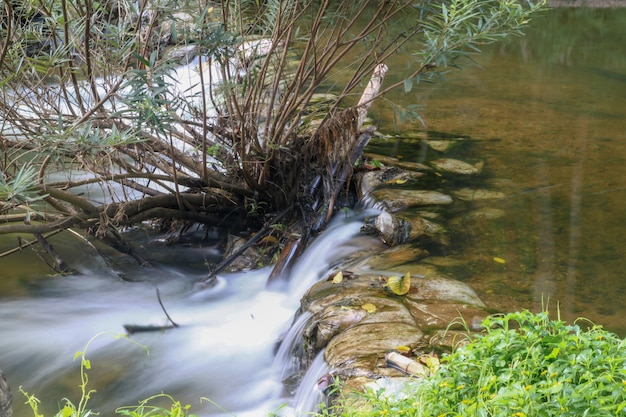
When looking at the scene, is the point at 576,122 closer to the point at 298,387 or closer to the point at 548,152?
the point at 548,152

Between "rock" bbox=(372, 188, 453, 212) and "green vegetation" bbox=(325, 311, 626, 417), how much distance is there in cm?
288

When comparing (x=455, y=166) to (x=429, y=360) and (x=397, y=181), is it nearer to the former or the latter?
(x=397, y=181)

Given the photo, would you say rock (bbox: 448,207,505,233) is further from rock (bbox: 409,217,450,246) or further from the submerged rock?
the submerged rock

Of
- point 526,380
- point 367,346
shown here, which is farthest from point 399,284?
point 526,380

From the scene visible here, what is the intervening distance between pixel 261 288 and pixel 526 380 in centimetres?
330

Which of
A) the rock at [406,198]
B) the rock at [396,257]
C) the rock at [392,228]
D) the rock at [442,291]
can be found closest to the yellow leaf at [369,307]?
the rock at [442,291]

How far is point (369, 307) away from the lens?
13.4ft

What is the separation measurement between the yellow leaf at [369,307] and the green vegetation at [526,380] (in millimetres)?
1310

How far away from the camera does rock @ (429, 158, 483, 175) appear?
20.6ft

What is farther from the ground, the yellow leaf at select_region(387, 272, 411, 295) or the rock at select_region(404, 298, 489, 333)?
the yellow leaf at select_region(387, 272, 411, 295)

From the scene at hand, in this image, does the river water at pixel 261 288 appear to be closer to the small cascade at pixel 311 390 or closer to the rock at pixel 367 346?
the small cascade at pixel 311 390

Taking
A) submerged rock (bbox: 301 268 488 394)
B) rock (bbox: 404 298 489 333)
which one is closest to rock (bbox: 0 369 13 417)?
submerged rock (bbox: 301 268 488 394)

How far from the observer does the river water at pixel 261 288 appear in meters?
4.50

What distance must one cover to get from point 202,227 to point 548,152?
326cm
